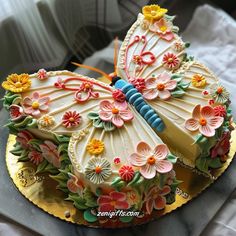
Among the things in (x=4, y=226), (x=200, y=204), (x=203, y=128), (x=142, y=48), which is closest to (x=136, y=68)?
(x=142, y=48)

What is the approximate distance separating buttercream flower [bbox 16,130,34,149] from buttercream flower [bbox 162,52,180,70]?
37 cm

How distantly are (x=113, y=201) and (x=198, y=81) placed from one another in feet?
1.17

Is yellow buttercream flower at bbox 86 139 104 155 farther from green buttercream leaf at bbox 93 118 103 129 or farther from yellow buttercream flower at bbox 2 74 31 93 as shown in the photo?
yellow buttercream flower at bbox 2 74 31 93

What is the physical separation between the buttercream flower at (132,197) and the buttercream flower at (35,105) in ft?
0.91

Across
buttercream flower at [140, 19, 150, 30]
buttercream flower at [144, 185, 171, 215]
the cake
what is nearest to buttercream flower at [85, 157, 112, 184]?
the cake

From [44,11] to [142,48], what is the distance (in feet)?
1.25

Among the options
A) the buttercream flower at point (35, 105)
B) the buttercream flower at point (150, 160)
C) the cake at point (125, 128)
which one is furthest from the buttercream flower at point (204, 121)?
the buttercream flower at point (35, 105)

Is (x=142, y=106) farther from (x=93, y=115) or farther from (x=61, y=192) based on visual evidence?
(x=61, y=192)

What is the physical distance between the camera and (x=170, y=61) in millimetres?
1162

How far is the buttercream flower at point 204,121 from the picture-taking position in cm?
104

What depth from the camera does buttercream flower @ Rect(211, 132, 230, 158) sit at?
1.10 meters

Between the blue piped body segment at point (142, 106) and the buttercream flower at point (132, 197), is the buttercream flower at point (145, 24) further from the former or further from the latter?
the buttercream flower at point (132, 197)

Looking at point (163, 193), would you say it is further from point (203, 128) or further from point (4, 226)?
point (4, 226)

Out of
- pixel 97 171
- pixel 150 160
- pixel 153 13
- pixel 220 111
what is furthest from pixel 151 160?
pixel 153 13
